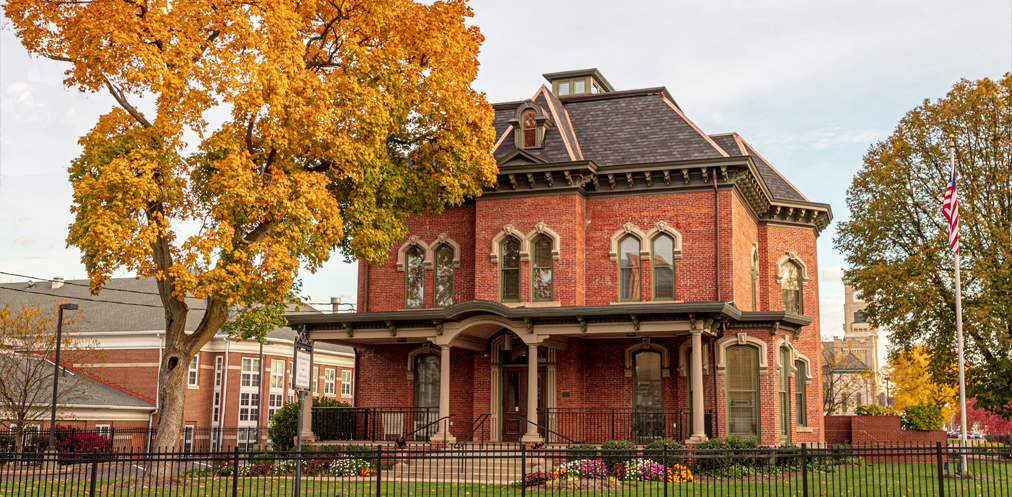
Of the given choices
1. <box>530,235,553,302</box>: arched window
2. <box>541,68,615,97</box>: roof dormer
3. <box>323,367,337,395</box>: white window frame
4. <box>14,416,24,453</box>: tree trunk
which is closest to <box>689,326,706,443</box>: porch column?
<box>530,235,553,302</box>: arched window

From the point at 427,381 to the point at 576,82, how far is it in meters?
12.7

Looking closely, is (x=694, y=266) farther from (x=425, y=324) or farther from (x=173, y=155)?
(x=173, y=155)

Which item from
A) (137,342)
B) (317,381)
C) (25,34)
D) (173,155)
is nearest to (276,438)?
(173,155)

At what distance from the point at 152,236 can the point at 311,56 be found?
6005 mm

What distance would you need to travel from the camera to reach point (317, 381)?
52.3m

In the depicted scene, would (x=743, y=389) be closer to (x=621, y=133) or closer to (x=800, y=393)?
(x=800, y=393)

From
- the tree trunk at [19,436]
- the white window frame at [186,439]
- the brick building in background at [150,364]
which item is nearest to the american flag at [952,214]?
the white window frame at [186,439]

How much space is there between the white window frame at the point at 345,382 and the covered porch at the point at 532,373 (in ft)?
103

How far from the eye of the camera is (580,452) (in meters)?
13.7

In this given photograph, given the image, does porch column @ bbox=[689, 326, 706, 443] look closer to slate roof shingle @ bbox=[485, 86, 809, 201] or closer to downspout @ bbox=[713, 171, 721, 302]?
downspout @ bbox=[713, 171, 721, 302]

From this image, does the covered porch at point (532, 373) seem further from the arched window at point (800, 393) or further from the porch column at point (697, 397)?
the arched window at point (800, 393)

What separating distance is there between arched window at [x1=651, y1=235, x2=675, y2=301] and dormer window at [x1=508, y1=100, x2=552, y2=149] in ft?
15.0

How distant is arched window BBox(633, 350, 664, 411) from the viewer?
23578 mm

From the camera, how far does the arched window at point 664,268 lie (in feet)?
78.4
